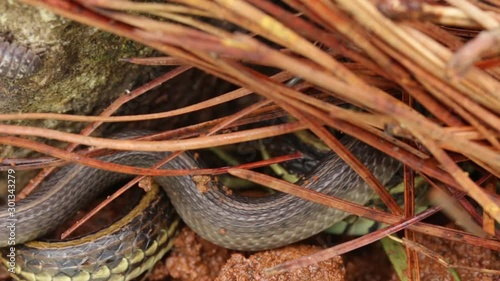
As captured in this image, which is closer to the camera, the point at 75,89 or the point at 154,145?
the point at 154,145

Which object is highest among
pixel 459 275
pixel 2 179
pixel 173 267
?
pixel 2 179

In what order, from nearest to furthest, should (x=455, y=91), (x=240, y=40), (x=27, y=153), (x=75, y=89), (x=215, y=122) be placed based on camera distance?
(x=240, y=40) → (x=455, y=91) → (x=215, y=122) → (x=75, y=89) → (x=27, y=153)

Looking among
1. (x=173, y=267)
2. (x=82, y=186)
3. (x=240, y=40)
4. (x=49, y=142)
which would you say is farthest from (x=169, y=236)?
(x=240, y=40)

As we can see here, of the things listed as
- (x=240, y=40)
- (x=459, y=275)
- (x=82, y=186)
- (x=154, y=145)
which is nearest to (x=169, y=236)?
(x=82, y=186)

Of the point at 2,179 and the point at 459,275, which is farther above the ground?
the point at 2,179

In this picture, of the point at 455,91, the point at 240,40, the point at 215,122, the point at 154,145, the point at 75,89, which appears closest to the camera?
the point at 240,40

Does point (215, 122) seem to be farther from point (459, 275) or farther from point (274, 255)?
point (459, 275)
